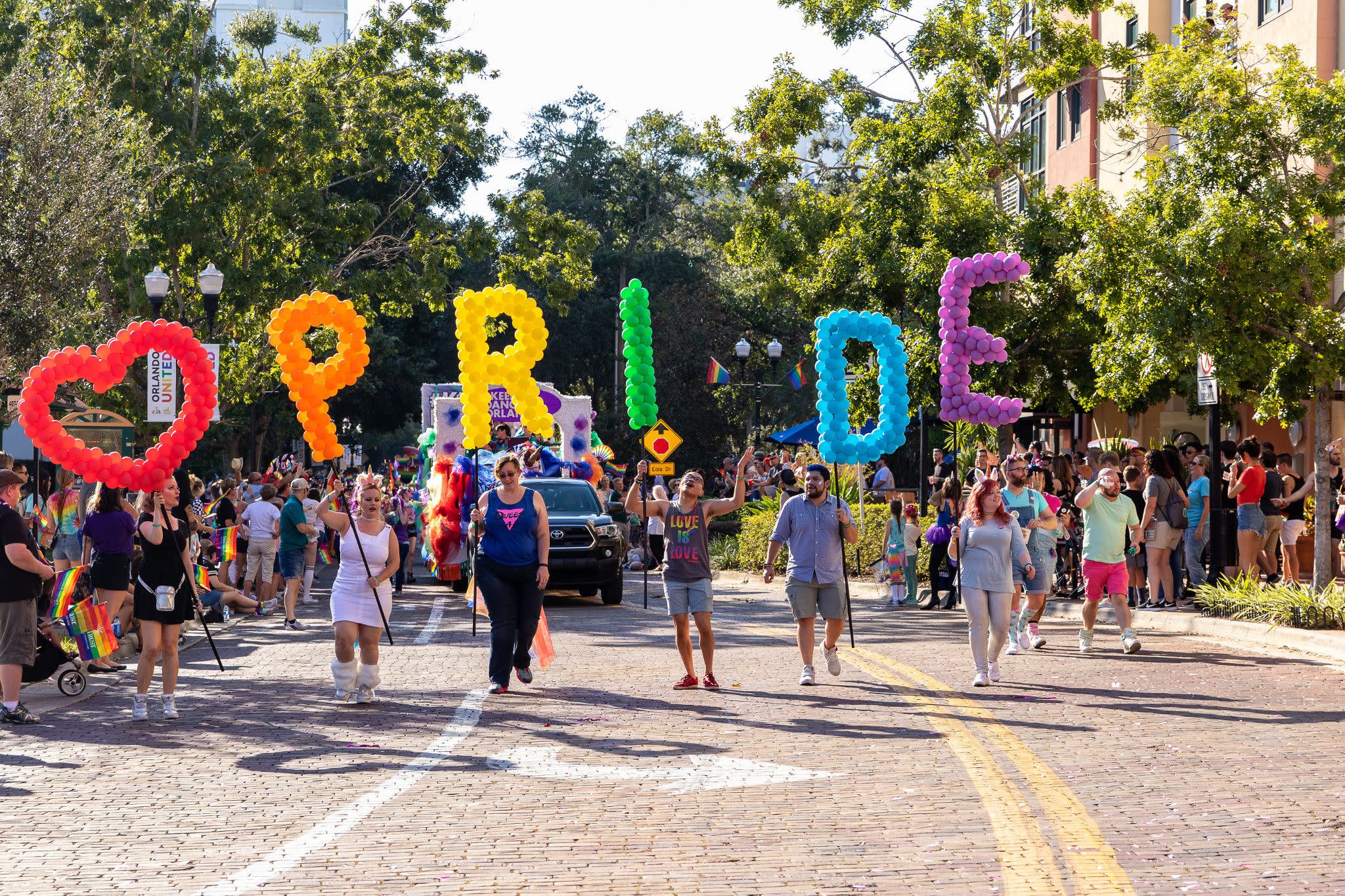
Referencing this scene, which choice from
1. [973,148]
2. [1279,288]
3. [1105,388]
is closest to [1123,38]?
[973,148]

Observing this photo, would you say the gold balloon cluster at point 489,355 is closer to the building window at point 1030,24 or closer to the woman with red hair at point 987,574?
the woman with red hair at point 987,574

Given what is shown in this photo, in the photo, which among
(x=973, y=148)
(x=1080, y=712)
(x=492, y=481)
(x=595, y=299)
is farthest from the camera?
(x=595, y=299)

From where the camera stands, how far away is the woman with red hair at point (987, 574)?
41.7 ft

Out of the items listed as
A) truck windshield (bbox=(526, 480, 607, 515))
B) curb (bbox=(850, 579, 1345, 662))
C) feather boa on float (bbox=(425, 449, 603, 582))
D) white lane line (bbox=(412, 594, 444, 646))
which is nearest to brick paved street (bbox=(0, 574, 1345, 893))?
curb (bbox=(850, 579, 1345, 662))

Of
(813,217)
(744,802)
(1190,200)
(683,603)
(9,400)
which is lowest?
(744,802)

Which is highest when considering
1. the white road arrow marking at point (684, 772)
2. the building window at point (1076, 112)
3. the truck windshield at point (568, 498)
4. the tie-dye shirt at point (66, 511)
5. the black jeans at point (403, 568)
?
the building window at point (1076, 112)

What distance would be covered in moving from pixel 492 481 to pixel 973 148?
444 inches

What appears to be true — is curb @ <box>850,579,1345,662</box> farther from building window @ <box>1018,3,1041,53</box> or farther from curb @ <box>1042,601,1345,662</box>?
building window @ <box>1018,3,1041,53</box>

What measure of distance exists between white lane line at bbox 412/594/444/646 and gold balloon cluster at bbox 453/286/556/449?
222cm

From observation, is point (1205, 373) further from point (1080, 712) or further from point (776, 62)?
point (776, 62)

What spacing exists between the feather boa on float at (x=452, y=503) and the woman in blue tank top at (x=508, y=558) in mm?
9430

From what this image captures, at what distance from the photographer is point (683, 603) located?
494 inches

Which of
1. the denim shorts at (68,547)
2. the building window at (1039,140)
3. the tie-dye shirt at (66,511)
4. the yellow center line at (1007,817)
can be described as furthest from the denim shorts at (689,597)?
the building window at (1039,140)

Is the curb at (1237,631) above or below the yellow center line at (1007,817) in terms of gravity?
above
